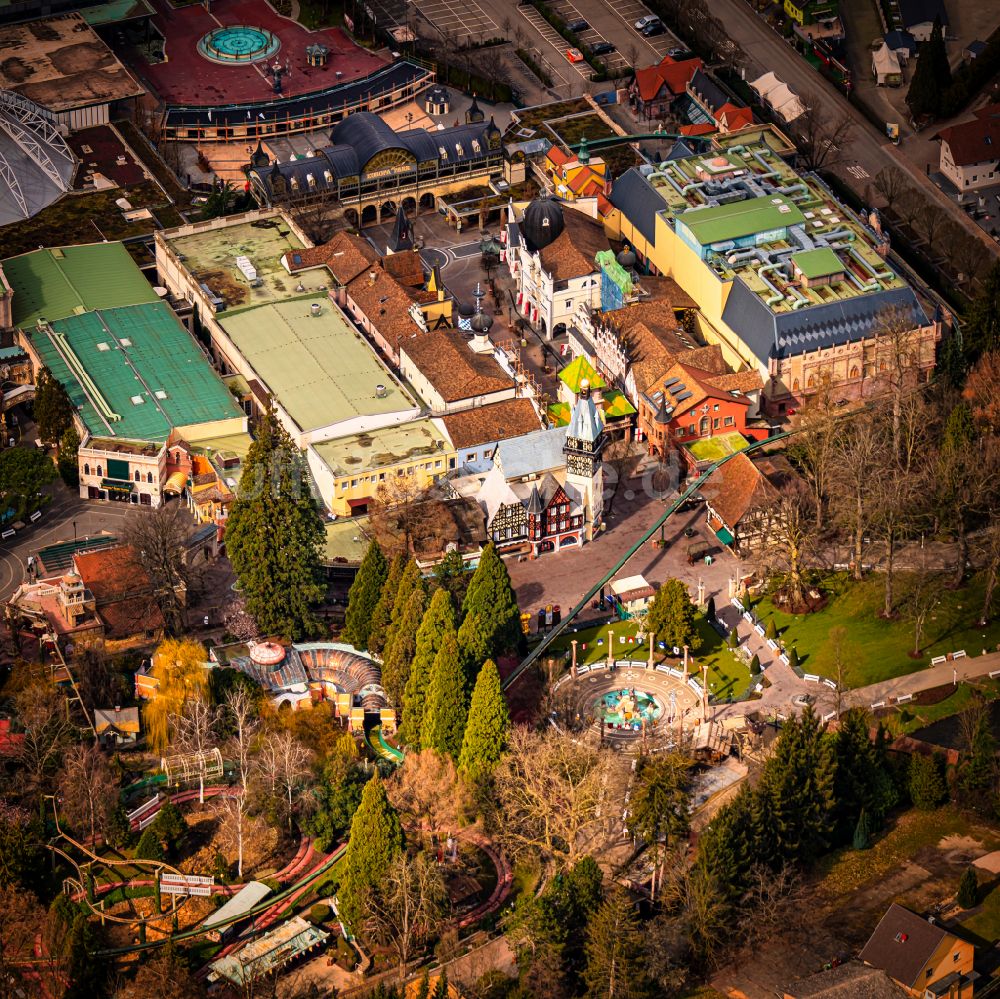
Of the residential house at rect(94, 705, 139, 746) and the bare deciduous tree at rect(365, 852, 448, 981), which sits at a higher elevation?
the bare deciduous tree at rect(365, 852, 448, 981)

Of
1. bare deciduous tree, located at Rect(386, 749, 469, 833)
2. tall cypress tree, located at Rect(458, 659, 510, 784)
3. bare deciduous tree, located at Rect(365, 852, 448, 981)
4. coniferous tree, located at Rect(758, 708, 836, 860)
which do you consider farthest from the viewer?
tall cypress tree, located at Rect(458, 659, 510, 784)

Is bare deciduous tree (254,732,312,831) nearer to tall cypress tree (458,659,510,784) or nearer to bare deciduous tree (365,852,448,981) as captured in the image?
tall cypress tree (458,659,510,784)

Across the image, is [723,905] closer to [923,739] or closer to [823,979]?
[823,979]

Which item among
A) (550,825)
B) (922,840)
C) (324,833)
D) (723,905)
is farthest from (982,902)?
(324,833)

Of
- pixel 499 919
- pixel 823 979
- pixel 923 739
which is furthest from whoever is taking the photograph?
pixel 923 739

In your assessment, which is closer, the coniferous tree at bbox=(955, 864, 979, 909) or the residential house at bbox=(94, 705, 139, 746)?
the coniferous tree at bbox=(955, 864, 979, 909)

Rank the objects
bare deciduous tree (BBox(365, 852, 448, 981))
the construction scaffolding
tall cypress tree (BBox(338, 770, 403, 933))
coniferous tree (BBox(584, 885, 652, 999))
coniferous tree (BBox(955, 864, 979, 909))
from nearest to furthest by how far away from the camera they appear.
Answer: coniferous tree (BBox(584, 885, 652, 999))
bare deciduous tree (BBox(365, 852, 448, 981))
tall cypress tree (BBox(338, 770, 403, 933))
coniferous tree (BBox(955, 864, 979, 909))
the construction scaffolding

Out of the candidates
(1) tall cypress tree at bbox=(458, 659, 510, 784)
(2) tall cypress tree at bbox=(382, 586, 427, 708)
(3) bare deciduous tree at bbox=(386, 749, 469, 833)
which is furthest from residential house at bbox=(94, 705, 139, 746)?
(1) tall cypress tree at bbox=(458, 659, 510, 784)

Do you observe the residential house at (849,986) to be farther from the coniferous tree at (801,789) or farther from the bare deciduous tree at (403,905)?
the bare deciduous tree at (403,905)
